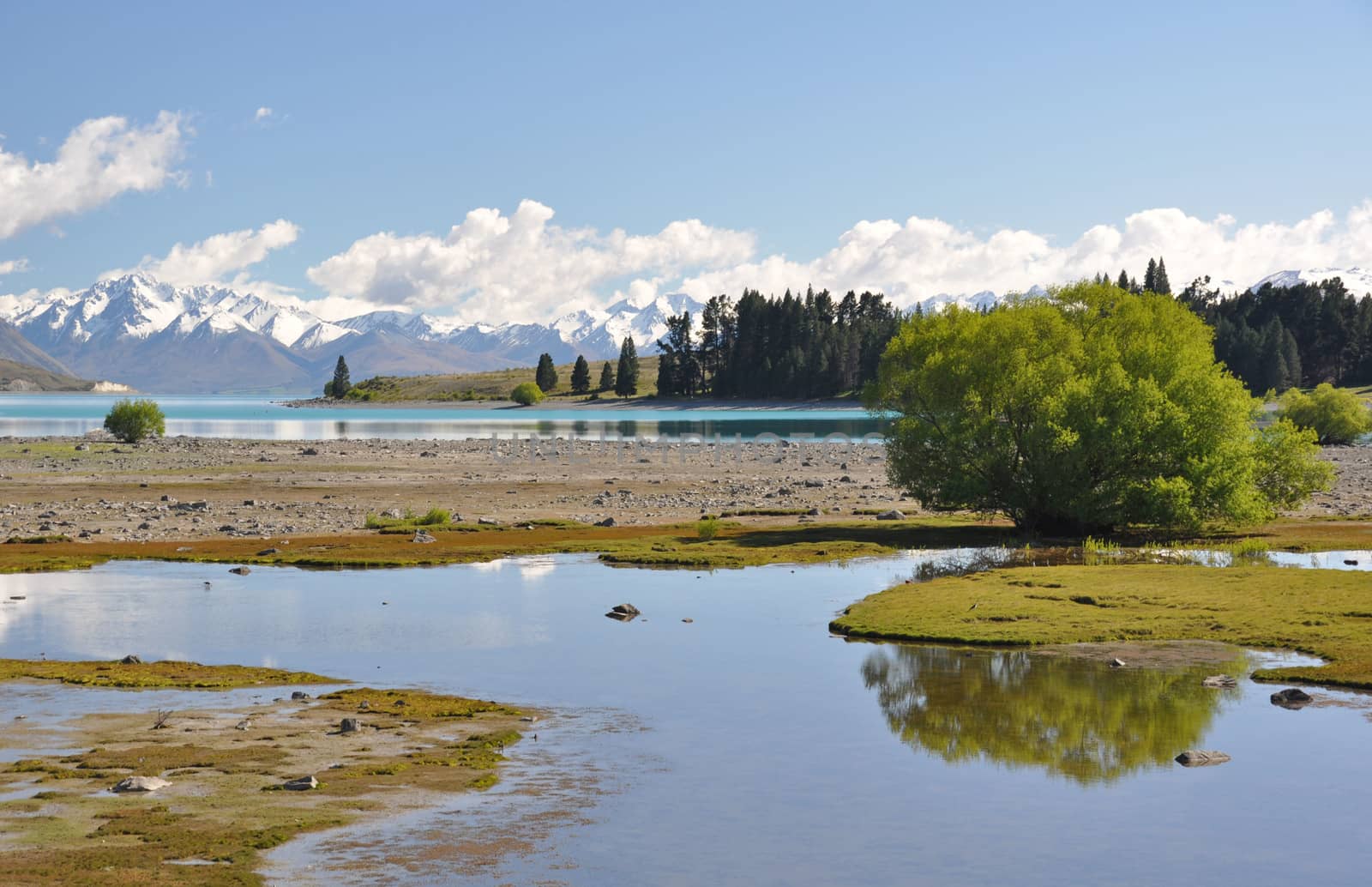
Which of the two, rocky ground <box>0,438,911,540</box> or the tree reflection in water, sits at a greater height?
rocky ground <box>0,438,911,540</box>

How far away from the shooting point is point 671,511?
62312mm

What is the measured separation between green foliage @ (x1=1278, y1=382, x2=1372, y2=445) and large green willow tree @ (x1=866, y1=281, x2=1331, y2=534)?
7329cm

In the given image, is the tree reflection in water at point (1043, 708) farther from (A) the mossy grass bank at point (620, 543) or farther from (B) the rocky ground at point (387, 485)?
(B) the rocky ground at point (387, 485)

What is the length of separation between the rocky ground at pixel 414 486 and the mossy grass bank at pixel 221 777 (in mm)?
31615

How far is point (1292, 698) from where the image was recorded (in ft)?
79.1

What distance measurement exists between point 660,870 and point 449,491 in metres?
57.7

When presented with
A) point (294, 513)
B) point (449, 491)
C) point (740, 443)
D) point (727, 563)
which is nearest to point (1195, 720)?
point (727, 563)

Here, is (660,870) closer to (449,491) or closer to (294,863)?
(294,863)

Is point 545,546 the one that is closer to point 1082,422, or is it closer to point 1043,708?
point 1082,422

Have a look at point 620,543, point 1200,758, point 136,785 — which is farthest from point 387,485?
point 1200,758

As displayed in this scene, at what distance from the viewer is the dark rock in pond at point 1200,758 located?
20281 millimetres

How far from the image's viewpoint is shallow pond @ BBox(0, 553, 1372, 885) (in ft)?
52.2

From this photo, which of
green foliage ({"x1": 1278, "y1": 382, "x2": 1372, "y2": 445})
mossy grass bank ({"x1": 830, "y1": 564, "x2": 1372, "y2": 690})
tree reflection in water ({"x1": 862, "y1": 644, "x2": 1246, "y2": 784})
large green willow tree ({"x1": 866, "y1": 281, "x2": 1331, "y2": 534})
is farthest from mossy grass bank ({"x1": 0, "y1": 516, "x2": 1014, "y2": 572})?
green foliage ({"x1": 1278, "y1": 382, "x2": 1372, "y2": 445})

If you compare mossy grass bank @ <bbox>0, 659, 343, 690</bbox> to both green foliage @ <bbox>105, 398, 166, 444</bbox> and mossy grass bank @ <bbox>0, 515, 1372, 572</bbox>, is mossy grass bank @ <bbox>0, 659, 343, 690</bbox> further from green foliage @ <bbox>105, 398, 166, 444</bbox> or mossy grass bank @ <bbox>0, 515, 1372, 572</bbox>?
green foliage @ <bbox>105, 398, 166, 444</bbox>
